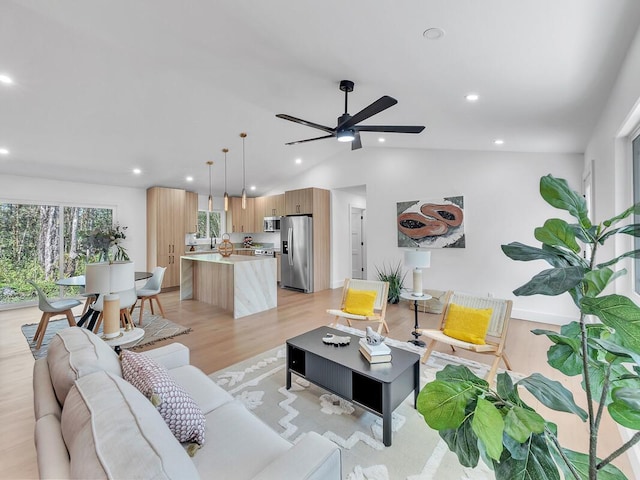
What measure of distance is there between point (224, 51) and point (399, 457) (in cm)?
357

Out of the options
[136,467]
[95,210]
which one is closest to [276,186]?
[95,210]

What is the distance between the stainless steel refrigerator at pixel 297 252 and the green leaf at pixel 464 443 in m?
5.87

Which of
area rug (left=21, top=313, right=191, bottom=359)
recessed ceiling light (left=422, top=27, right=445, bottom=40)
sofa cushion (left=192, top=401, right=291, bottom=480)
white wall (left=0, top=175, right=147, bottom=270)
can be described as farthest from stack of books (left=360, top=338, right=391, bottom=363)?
white wall (left=0, top=175, right=147, bottom=270)

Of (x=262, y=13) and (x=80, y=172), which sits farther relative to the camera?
(x=80, y=172)

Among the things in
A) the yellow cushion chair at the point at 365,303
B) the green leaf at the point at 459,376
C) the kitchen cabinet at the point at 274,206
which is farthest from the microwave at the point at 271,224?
the green leaf at the point at 459,376

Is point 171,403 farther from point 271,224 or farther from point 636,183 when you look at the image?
point 271,224

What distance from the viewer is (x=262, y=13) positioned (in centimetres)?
204

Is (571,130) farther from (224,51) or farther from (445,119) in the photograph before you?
(224,51)

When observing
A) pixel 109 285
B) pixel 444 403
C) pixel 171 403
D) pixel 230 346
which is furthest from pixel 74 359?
pixel 230 346

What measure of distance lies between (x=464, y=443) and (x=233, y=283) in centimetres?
433

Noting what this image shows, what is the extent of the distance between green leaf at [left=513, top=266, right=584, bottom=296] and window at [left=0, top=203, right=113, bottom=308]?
6.83 metres

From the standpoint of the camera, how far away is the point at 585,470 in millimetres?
748

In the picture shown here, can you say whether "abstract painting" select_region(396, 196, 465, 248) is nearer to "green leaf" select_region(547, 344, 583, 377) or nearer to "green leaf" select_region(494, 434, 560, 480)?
"green leaf" select_region(547, 344, 583, 377)

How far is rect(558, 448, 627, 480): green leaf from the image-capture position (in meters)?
0.70
